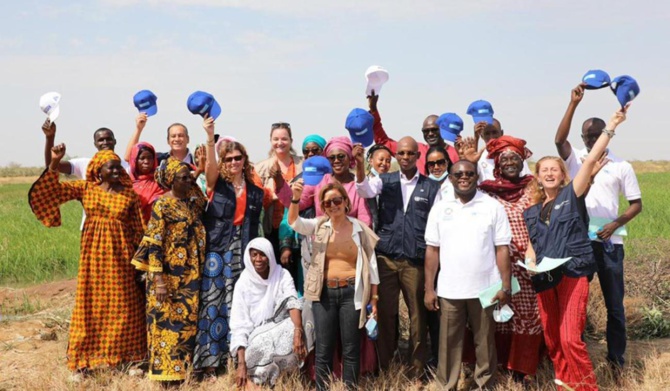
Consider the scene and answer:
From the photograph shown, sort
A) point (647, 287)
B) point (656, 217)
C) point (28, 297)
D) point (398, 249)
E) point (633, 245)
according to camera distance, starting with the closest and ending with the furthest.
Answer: point (398, 249), point (647, 287), point (28, 297), point (633, 245), point (656, 217)

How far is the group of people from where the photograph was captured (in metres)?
4.60

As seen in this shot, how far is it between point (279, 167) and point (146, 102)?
1582mm

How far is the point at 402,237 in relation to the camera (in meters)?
5.05

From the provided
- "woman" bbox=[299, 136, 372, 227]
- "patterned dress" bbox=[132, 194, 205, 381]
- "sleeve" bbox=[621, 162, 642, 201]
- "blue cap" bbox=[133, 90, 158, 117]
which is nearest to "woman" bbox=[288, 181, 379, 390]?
"woman" bbox=[299, 136, 372, 227]

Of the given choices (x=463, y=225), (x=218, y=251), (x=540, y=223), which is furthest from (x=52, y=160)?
(x=540, y=223)

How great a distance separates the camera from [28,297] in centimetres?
875

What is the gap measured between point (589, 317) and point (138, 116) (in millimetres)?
5085

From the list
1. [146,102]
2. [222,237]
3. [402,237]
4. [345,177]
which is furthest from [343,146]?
[146,102]

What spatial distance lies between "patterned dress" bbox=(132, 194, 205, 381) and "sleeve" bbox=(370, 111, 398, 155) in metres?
2.03

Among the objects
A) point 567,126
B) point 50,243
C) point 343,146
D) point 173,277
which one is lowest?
point 50,243

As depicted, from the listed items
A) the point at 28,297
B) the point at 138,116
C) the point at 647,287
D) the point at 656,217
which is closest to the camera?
the point at 138,116

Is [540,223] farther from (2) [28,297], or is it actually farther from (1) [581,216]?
(2) [28,297]

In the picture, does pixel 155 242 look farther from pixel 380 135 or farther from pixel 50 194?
pixel 380 135

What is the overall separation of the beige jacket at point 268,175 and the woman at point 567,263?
7.29ft
